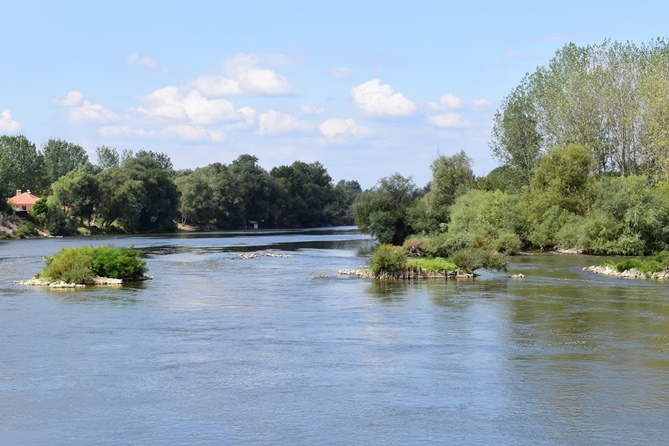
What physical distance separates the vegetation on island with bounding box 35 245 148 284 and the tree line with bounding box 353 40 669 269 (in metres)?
21.7

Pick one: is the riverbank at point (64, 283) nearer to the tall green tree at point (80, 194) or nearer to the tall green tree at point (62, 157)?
the tall green tree at point (80, 194)

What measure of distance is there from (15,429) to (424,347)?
40.3 ft

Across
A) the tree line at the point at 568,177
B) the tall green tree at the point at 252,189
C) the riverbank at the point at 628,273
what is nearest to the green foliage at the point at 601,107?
the tree line at the point at 568,177

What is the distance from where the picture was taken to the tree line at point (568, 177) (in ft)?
216

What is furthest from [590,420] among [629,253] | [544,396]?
[629,253]

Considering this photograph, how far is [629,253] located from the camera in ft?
214

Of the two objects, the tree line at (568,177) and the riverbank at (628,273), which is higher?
the tree line at (568,177)

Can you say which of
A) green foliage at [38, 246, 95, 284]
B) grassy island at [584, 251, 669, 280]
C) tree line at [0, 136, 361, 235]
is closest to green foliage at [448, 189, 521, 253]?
grassy island at [584, 251, 669, 280]

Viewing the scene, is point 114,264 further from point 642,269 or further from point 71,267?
point 642,269

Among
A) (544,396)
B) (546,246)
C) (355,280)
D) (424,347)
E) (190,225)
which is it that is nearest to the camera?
(544,396)

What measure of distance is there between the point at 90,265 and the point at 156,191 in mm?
87524

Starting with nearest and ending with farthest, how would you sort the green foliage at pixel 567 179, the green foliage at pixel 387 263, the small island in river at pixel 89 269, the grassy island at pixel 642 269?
the small island in river at pixel 89 269 → the green foliage at pixel 387 263 → the grassy island at pixel 642 269 → the green foliage at pixel 567 179

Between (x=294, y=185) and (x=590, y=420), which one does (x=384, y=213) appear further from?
(x=294, y=185)

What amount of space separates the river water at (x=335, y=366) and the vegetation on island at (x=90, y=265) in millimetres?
2093
